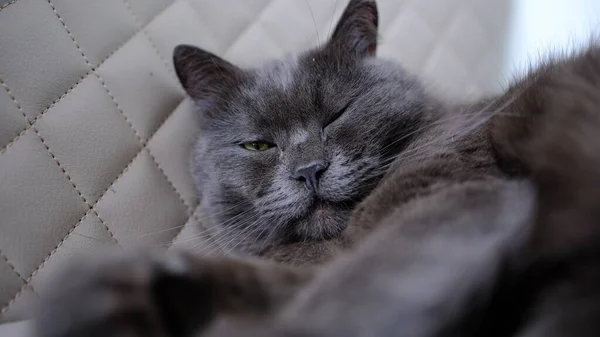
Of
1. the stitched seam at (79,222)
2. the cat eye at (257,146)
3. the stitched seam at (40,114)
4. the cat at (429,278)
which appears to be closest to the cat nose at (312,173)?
the cat eye at (257,146)

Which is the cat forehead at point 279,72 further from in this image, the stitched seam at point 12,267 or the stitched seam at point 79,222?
the stitched seam at point 12,267

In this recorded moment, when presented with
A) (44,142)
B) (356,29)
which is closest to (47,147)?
(44,142)

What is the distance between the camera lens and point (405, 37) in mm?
1757

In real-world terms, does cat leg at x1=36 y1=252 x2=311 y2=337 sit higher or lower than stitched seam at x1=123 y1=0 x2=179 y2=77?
lower

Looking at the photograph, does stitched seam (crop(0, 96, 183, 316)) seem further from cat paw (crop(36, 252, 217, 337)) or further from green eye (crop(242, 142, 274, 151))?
cat paw (crop(36, 252, 217, 337))

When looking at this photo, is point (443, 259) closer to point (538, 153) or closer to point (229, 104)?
point (538, 153)

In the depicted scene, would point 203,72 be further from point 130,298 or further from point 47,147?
point 130,298

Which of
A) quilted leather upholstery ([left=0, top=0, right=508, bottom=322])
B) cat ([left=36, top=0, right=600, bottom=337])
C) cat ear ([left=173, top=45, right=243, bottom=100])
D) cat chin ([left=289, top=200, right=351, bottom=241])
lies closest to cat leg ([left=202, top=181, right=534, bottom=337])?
cat ([left=36, top=0, right=600, bottom=337])

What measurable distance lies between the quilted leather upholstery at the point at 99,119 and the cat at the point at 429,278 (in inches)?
15.2

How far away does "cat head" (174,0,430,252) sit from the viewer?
0.99 meters

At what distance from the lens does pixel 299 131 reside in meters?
1.07

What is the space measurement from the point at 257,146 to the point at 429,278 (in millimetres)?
704

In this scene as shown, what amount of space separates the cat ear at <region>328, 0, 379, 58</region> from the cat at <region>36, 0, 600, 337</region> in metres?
0.63

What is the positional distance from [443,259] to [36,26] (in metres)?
1.00
